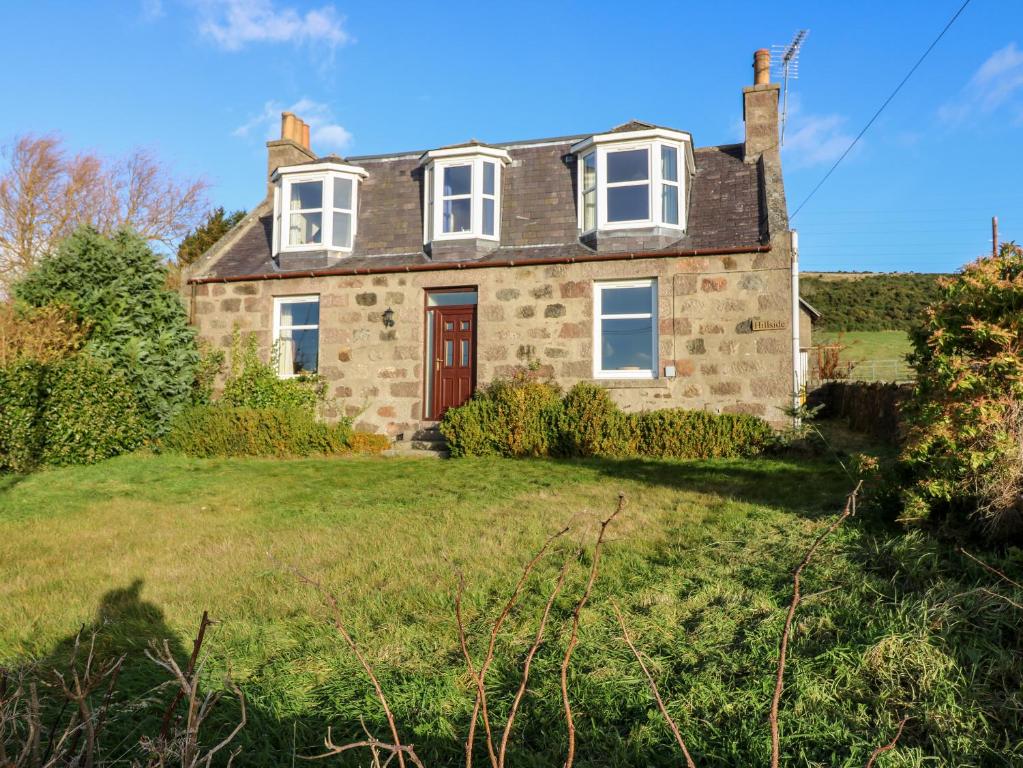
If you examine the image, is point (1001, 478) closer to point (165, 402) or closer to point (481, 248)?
point (481, 248)

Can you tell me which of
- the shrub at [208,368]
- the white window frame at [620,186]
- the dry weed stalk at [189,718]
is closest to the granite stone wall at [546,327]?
the shrub at [208,368]

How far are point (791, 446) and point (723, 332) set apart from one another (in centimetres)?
249

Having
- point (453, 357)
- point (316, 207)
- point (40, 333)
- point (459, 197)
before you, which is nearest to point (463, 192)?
point (459, 197)

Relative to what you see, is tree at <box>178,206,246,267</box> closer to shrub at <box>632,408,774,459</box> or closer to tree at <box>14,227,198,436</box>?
tree at <box>14,227,198,436</box>

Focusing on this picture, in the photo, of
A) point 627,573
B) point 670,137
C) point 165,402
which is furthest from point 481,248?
point 627,573

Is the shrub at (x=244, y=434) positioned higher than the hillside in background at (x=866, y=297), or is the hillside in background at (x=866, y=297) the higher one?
the hillside in background at (x=866, y=297)

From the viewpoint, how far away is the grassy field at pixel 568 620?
10.2 ft

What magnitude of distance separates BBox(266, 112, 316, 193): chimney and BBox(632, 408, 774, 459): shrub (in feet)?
35.8

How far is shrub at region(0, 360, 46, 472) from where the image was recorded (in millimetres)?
10578

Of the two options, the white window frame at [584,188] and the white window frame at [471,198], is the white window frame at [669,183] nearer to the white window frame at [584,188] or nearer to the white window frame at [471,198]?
the white window frame at [584,188]

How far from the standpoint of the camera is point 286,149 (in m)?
17.0

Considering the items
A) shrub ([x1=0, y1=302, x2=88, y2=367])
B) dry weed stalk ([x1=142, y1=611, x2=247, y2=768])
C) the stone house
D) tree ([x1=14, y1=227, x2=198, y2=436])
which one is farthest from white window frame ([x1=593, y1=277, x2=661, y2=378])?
dry weed stalk ([x1=142, y1=611, x2=247, y2=768])

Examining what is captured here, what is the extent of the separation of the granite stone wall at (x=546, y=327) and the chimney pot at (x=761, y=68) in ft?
13.7

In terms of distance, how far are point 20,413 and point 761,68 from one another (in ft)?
48.9
